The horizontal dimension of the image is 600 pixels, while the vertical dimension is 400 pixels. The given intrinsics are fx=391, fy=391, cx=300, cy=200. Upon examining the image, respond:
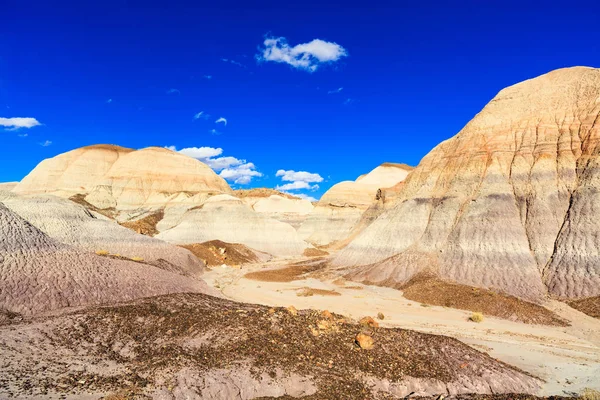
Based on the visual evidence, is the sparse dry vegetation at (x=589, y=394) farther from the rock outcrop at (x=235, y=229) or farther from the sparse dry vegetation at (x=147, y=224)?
the sparse dry vegetation at (x=147, y=224)

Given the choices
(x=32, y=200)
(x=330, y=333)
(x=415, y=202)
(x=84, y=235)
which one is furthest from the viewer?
(x=415, y=202)

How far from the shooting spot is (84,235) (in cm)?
3525

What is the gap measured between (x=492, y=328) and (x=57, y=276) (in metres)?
22.9

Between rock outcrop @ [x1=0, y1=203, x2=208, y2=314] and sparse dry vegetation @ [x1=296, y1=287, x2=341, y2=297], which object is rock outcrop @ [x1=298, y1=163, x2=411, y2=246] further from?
rock outcrop @ [x1=0, y1=203, x2=208, y2=314]

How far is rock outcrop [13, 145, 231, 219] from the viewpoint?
98312 millimetres

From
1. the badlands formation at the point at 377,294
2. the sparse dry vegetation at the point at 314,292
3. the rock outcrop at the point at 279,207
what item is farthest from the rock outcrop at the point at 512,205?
the rock outcrop at the point at 279,207

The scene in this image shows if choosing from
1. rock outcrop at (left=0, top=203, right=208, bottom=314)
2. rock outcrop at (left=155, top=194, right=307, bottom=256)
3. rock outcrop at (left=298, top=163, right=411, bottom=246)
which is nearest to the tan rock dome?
rock outcrop at (left=155, top=194, right=307, bottom=256)

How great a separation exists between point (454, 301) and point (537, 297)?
17.6 ft

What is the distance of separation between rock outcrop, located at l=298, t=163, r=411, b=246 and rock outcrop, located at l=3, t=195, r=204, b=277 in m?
39.8

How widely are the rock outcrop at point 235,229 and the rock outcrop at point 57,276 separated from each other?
38.7m

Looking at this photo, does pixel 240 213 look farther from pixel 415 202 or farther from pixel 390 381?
pixel 390 381

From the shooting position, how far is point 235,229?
67062 mm

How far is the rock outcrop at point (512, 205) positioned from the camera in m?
28.4

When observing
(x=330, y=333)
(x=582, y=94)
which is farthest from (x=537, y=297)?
(x=582, y=94)
